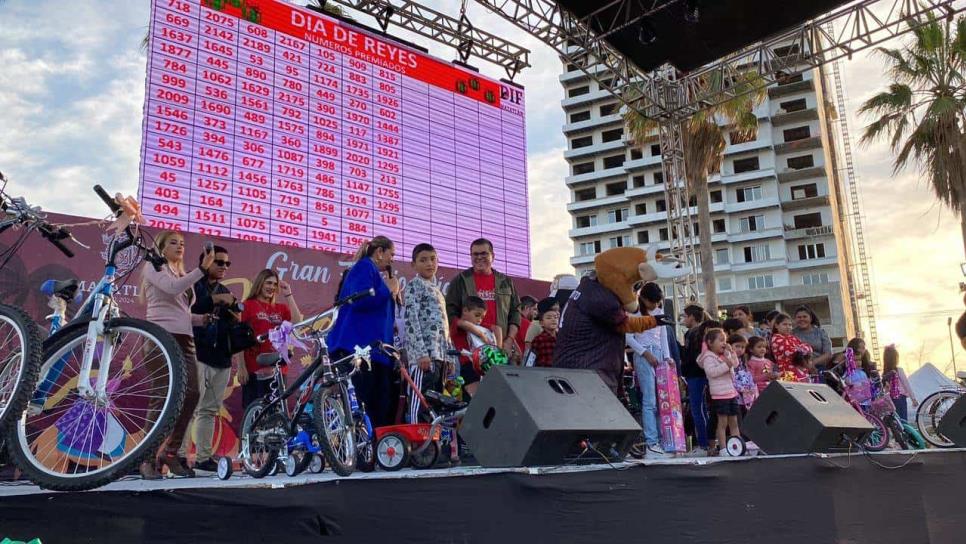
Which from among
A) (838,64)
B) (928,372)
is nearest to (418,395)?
(928,372)

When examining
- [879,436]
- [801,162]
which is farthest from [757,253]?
[879,436]

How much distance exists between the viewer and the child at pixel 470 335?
5.08 m

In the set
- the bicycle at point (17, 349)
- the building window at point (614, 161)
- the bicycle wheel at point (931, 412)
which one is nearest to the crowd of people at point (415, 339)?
the bicycle at point (17, 349)

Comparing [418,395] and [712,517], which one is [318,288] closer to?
[418,395]

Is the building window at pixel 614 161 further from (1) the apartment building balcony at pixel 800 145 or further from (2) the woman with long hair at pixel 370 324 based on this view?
(2) the woman with long hair at pixel 370 324

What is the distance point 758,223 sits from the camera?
46531 millimetres

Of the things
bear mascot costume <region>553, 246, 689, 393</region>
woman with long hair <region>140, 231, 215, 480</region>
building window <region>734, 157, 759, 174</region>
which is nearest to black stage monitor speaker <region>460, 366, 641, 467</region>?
bear mascot costume <region>553, 246, 689, 393</region>

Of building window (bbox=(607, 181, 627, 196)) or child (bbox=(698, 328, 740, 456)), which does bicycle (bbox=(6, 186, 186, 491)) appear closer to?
child (bbox=(698, 328, 740, 456))

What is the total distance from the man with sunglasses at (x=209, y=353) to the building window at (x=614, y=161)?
49428 millimetres

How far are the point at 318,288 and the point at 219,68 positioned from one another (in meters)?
4.48

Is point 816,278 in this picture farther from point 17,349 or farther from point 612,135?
point 17,349

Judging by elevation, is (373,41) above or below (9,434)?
above

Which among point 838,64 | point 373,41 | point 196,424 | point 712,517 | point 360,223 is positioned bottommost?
point 712,517

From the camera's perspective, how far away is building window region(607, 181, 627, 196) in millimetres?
51750
